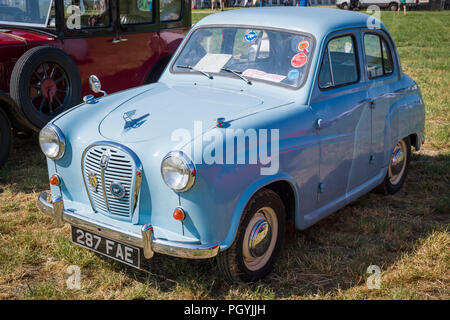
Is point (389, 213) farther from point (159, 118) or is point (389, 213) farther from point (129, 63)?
point (129, 63)

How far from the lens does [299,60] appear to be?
11.9 feet

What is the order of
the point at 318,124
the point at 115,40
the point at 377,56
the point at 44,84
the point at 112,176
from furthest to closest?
the point at 115,40, the point at 44,84, the point at 377,56, the point at 318,124, the point at 112,176

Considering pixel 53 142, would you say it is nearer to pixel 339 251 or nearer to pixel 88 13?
pixel 339 251

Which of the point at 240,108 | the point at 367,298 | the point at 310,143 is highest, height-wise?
the point at 240,108

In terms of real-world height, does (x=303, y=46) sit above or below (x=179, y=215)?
above

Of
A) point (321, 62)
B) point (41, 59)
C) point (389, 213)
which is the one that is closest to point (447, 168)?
point (389, 213)

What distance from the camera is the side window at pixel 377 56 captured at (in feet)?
13.9

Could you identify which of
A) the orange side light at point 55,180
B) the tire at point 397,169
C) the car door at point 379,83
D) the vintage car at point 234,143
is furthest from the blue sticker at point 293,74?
the orange side light at point 55,180

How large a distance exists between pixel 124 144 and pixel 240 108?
798mm

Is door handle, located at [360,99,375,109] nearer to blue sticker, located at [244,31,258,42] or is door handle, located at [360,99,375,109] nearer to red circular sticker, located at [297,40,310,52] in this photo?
red circular sticker, located at [297,40,310,52]

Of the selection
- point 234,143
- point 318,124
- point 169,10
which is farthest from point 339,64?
point 169,10

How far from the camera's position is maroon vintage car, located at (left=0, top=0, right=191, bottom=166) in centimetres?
512

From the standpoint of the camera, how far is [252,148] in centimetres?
297

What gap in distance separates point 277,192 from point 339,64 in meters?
1.24
